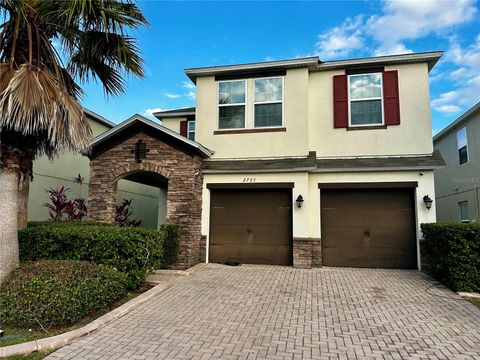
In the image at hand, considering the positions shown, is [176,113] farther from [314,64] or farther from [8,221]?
[8,221]

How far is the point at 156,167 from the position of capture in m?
10.4

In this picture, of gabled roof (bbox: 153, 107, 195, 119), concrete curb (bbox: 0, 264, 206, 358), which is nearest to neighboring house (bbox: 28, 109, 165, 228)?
gabled roof (bbox: 153, 107, 195, 119)

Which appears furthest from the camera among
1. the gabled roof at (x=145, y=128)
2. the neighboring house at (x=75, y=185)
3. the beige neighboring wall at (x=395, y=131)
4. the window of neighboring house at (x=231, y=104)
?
the neighboring house at (x=75, y=185)

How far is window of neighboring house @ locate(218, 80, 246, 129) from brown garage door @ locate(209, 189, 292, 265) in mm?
2393

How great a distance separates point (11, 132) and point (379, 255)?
9.92m

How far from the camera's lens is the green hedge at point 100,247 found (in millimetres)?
6977

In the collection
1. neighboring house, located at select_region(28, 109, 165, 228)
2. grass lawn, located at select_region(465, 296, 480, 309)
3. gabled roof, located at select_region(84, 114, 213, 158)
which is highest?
gabled roof, located at select_region(84, 114, 213, 158)

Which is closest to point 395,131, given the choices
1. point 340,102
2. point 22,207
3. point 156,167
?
point 340,102

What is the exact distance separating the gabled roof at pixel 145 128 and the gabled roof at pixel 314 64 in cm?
265

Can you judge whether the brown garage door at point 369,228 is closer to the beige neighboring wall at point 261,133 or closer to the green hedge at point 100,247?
the beige neighboring wall at point 261,133

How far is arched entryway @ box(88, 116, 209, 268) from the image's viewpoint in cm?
→ 1006

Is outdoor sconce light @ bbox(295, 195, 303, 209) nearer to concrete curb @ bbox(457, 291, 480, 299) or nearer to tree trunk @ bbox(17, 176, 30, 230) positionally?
concrete curb @ bbox(457, 291, 480, 299)

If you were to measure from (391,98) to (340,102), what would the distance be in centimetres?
156

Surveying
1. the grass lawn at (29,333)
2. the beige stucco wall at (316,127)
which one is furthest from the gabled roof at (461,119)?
the grass lawn at (29,333)
